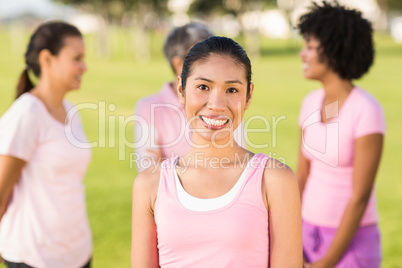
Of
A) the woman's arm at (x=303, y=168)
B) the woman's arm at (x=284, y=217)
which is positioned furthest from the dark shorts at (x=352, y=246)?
the woman's arm at (x=284, y=217)

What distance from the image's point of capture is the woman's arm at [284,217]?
1915mm

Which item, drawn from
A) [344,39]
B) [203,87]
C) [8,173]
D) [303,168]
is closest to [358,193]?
[303,168]

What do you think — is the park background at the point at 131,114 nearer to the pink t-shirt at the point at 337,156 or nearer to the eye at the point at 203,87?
the pink t-shirt at the point at 337,156

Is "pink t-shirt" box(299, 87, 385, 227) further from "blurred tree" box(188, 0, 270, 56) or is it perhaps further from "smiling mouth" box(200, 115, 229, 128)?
"blurred tree" box(188, 0, 270, 56)

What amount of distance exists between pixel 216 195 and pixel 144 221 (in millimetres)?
333

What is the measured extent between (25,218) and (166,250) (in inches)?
62.4

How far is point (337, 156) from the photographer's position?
124 inches

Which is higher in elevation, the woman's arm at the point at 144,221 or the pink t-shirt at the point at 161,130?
the pink t-shirt at the point at 161,130

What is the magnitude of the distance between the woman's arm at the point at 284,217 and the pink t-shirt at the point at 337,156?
1322 mm

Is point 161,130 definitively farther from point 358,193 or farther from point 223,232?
point 223,232

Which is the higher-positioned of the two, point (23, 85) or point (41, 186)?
point (23, 85)

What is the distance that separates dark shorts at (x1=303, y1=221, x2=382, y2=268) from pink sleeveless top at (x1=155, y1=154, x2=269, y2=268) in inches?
53.5

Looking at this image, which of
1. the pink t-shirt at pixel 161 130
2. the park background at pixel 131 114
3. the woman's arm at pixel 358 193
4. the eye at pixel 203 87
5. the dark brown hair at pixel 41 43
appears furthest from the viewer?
the park background at pixel 131 114

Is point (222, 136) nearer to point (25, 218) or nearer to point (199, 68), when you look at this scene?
point (199, 68)
